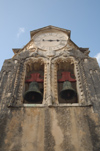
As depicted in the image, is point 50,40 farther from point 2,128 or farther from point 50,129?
point 2,128

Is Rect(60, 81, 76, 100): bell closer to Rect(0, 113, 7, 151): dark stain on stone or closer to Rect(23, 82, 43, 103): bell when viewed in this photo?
Rect(23, 82, 43, 103): bell

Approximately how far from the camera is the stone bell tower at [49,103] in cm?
667

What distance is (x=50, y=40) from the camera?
45.5 ft

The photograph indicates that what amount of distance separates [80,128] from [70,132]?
16.7 inches

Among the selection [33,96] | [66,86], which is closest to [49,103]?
[33,96]

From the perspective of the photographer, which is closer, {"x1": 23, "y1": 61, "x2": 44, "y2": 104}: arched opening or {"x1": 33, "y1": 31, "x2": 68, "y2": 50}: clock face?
{"x1": 23, "y1": 61, "x2": 44, "y2": 104}: arched opening

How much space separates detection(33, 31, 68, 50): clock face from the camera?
13055 mm

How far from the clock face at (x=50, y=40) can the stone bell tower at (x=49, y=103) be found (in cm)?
19

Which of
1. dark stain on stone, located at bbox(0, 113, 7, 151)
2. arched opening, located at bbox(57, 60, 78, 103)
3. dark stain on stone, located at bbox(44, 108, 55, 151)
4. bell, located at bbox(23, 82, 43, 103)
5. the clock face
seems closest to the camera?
dark stain on stone, located at bbox(44, 108, 55, 151)

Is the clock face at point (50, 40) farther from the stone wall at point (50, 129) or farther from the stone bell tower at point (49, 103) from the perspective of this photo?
the stone wall at point (50, 129)

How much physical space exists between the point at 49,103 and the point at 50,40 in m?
6.89

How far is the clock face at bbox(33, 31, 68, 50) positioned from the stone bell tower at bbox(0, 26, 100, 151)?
193mm

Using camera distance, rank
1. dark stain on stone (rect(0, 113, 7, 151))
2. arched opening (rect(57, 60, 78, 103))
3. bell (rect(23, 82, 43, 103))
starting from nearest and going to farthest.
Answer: dark stain on stone (rect(0, 113, 7, 151)), bell (rect(23, 82, 43, 103)), arched opening (rect(57, 60, 78, 103))

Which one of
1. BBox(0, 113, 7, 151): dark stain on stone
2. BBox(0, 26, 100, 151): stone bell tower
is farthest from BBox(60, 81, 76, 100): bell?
BBox(0, 113, 7, 151): dark stain on stone
